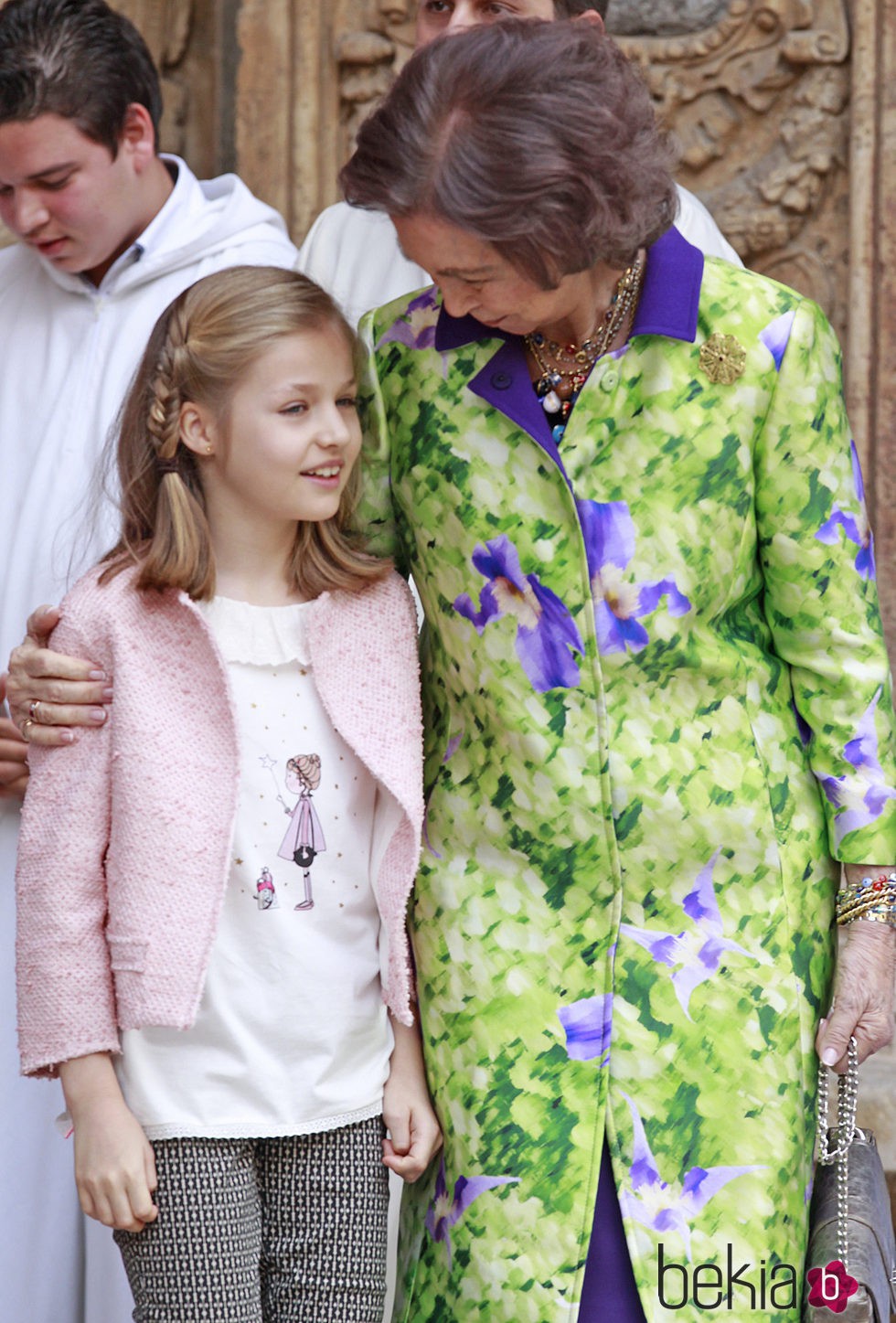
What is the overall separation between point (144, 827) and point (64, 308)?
1.45 metres

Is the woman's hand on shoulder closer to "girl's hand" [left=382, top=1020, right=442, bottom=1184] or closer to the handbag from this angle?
"girl's hand" [left=382, top=1020, right=442, bottom=1184]

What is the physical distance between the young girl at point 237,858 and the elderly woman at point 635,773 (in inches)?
3.3

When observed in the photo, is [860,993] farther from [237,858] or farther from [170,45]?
[170,45]

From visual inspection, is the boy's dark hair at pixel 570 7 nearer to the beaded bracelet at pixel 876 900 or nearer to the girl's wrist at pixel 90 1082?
the beaded bracelet at pixel 876 900

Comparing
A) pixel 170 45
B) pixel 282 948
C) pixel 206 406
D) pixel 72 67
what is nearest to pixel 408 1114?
pixel 282 948

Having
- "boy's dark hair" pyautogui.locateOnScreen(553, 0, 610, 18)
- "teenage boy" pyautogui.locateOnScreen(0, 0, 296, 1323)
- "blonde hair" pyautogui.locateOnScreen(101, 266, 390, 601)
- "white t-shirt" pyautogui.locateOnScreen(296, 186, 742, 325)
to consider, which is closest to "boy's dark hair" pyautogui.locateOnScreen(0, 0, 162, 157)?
"teenage boy" pyautogui.locateOnScreen(0, 0, 296, 1323)

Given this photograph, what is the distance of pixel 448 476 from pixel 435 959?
540 millimetres

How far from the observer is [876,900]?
2.18 metres

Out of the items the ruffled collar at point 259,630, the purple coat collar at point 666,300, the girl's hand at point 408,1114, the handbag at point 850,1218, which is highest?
the purple coat collar at point 666,300

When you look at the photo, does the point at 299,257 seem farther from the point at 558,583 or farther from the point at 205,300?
the point at 558,583

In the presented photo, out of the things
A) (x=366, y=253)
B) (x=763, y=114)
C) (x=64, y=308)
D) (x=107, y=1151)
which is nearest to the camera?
(x=107, y=1151)

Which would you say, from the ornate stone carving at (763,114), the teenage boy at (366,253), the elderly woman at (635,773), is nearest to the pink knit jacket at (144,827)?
the elderly woman at (635,773)

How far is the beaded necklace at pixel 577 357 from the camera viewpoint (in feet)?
7.05

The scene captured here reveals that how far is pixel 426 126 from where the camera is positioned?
6.51 feet
